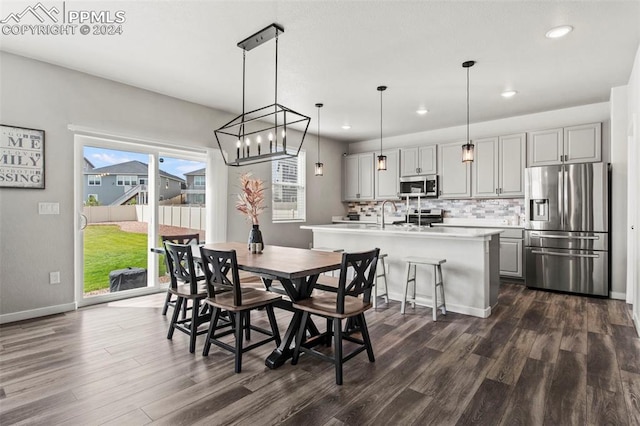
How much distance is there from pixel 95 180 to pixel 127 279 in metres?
1.32

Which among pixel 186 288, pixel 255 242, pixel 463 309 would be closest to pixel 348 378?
pixel 255 242

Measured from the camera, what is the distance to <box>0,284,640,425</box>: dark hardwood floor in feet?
6.23

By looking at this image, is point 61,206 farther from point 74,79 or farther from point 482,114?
point 482,114

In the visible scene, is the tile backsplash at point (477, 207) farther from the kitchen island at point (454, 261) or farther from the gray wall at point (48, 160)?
the gray wall at point (48, 160)

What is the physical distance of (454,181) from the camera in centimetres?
595

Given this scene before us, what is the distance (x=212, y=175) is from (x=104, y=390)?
3.28 meters

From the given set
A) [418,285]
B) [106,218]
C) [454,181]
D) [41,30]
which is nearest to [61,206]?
[106,218]

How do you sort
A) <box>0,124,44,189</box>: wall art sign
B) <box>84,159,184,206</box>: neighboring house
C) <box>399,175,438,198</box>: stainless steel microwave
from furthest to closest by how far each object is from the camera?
<box>399,175,438,198</box>: stainless steel microwave
<box>84,159,184,206</box>: neighboring house
<box>0,124,44,189</box>: wall art sign

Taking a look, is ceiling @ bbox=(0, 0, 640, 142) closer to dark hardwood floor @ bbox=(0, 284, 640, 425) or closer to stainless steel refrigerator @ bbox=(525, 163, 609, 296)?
stainless steel refrigerator @ bbox=(525, 163, 609, 296)

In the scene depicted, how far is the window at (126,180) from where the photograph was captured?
4.28 metres

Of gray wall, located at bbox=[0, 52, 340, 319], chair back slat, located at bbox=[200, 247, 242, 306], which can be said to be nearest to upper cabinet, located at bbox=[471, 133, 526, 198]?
chair back slat, located at bbox=[200, 247, 242, 306]

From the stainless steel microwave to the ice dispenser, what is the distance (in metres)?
1.63

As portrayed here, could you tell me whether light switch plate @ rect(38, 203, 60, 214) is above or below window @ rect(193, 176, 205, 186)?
below

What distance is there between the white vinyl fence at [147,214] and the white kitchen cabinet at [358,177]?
337 centimetres
